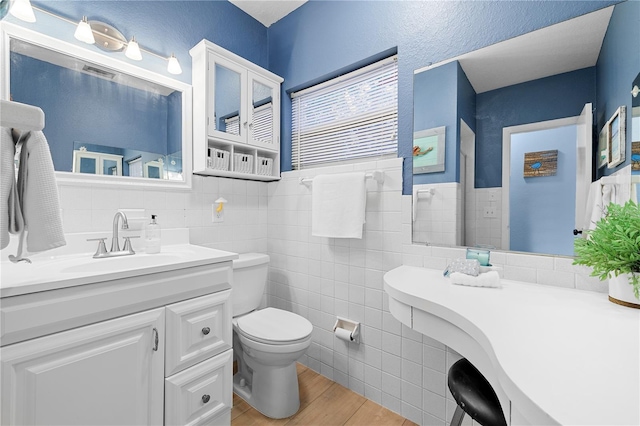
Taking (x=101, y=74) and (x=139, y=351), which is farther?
(x=101, y=74)

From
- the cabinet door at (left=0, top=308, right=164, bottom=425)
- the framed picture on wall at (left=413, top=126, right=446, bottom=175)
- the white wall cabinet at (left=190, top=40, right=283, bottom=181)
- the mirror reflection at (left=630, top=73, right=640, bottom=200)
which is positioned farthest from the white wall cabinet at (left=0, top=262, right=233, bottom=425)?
the mirror reflection at (left=630, top=73, right=640, bottom=200)

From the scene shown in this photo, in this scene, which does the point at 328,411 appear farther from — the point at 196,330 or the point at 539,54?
the point at 539,54

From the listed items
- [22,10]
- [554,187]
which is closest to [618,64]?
[554,187]

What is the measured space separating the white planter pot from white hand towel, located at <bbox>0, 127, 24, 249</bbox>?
5.53 feet

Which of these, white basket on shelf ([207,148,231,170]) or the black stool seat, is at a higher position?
white basket on shelf ([207,148,231,170])

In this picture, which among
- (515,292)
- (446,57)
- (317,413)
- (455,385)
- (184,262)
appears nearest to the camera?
(455,385)

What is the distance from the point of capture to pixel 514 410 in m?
0.52

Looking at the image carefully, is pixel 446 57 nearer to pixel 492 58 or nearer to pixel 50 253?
pixel 492 58

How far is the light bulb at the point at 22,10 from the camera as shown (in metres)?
1.23

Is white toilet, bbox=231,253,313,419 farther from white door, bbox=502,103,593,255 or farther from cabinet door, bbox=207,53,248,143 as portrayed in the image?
white door, bbox=502,103,593,255

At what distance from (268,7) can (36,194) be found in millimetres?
2073

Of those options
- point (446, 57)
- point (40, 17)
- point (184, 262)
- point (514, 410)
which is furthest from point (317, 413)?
point (40, 17)

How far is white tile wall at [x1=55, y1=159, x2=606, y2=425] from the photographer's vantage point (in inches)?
56.6

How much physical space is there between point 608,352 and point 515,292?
0.49 meters
